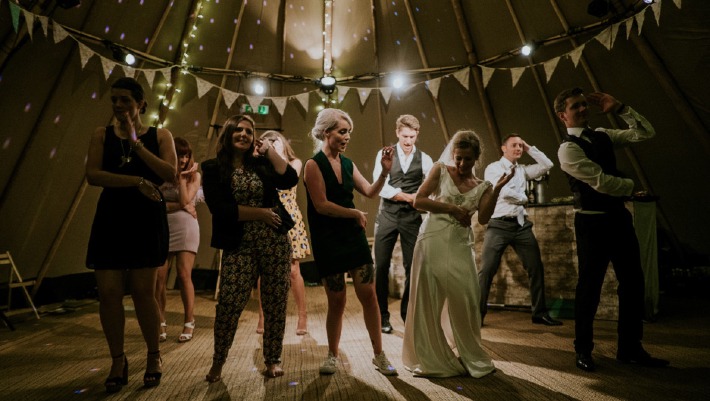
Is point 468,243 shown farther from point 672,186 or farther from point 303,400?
point 672,186

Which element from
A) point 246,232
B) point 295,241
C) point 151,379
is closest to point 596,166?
point 246,232

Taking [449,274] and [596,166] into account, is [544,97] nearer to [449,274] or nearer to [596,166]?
[596,166]

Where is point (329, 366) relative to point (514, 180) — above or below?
below

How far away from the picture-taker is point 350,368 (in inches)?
95.0

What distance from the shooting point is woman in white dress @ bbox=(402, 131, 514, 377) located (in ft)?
7.60

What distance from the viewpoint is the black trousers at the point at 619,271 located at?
243 cm

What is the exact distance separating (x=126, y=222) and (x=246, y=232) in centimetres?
56

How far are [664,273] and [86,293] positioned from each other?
6.93m

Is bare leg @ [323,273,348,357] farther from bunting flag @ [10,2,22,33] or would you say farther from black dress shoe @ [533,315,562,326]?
bunting flag @ [10,2,22,33]

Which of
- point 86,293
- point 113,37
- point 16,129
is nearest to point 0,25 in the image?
point 16,129

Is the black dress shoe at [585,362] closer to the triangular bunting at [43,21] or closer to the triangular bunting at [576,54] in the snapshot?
the triangular bunting at [576,54]

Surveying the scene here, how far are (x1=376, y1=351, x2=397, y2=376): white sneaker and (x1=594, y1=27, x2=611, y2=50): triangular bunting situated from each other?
4208 millimetres

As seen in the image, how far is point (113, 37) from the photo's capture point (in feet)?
16.0

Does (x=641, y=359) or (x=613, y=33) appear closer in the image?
(x=641, y=359)
